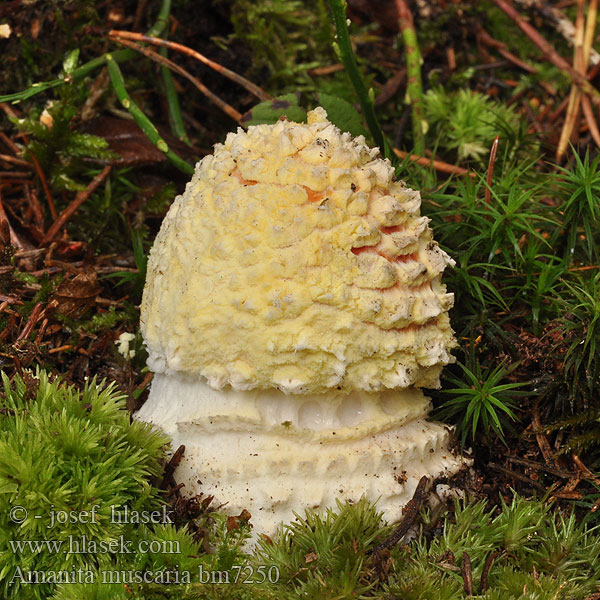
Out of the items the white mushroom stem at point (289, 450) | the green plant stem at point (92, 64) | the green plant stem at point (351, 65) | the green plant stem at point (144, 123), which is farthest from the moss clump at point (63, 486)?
the green plant stem at point (351, 65)

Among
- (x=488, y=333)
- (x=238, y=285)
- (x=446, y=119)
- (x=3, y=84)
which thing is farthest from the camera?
(x=446, y=119)

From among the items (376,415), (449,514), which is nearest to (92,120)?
(376,415)

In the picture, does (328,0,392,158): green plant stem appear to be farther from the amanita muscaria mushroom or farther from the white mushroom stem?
the white mushroom stem

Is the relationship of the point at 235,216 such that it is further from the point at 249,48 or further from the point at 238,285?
the point at 249,48

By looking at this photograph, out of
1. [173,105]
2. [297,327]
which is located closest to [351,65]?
[173,105]

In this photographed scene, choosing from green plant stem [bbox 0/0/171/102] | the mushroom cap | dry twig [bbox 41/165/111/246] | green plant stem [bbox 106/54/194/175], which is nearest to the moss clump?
the mushroom cap

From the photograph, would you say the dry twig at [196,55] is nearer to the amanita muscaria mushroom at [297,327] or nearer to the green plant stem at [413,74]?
the green plant stem at [413,74]
